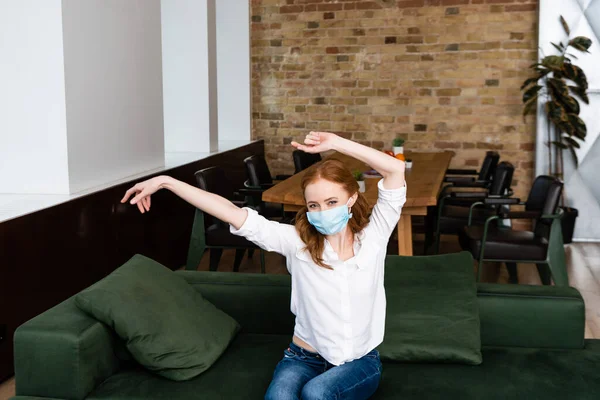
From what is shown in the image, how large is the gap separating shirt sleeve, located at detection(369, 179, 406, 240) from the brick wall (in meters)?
6.08

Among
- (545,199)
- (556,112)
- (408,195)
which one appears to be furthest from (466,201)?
(556,112)

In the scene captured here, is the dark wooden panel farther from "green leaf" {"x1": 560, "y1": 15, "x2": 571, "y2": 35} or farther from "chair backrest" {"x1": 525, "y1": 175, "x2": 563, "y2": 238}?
"green leaf" {"x1": 560, "y1": 15, "x2": 571, "y2": 35}

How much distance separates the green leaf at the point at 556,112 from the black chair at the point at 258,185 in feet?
9.89

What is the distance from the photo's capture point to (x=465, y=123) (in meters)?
8.48

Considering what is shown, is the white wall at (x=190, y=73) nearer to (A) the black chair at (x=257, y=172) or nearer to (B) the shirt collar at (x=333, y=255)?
(A) the black chair at (x=257, y=172)

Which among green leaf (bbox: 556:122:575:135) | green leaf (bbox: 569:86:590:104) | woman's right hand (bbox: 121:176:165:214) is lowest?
woman's right hand (bbox: 121:176:165:214)

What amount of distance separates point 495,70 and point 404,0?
49.5 inches

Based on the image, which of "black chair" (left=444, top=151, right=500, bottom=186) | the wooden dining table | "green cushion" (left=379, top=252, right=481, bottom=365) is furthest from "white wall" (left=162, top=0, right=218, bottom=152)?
"green cushion" (left=379, top=252, right=481, bottom=365)

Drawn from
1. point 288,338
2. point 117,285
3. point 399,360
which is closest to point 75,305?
point 117,285

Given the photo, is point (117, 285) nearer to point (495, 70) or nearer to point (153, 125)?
point (153, 125)

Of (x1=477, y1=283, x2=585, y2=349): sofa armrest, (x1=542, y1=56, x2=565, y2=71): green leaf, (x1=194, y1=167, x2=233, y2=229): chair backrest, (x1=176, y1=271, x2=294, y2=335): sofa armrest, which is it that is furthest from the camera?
(x1=542, y1=56, x2=565, y2=71): green leaf

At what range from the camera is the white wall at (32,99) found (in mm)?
4344

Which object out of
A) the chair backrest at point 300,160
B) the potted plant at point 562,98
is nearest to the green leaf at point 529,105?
the potted plant at point 562,98

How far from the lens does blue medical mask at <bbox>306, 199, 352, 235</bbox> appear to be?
8.26 feet
